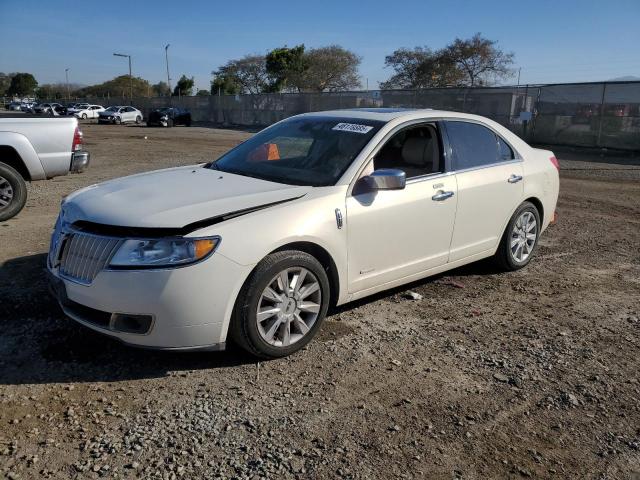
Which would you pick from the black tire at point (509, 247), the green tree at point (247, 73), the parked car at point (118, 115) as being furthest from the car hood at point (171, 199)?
the green tree at point (247, 73)

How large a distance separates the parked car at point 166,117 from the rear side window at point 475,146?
37449 millimetres

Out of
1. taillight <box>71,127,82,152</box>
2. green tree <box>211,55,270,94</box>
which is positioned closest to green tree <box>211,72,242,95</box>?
green tree <box>211,55,270,94</box>

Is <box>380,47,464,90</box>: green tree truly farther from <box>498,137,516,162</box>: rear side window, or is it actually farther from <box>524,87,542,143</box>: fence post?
<box>498,137,516,162</box>: rear side window

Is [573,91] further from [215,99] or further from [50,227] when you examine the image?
[215,99]

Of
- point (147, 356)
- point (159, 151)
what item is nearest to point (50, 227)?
point (147, 356)

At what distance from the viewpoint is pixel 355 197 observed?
397 centimetres

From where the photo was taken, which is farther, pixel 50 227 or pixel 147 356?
pixel 50 227

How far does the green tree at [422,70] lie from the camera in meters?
58.2

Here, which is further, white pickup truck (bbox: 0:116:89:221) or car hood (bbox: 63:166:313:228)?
white pickup truck (bbox: 0:116:89:221)

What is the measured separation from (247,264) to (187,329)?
20.3 inches

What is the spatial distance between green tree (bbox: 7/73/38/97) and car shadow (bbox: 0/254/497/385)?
441 ft

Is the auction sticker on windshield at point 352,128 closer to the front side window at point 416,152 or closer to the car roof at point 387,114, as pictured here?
the car roof at point 387,114

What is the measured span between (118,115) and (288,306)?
1672 inches

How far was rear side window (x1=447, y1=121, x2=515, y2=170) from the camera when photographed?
489 cm
